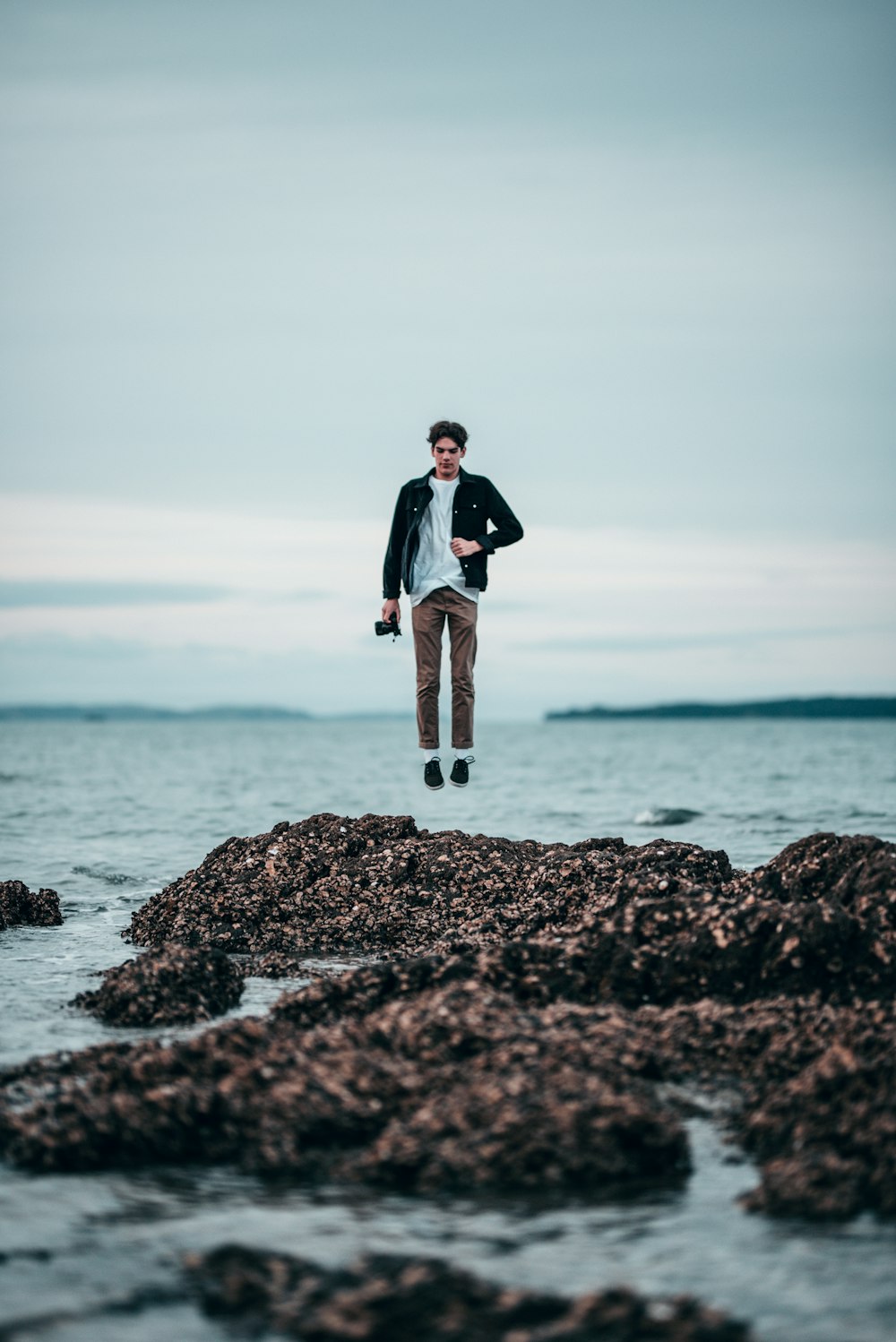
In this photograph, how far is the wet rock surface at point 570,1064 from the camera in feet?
17.2

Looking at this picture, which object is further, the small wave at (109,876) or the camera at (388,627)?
the small wave at (109,876)

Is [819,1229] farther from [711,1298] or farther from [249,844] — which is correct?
[249,844]

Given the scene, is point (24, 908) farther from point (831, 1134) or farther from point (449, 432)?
point (831, 1134)

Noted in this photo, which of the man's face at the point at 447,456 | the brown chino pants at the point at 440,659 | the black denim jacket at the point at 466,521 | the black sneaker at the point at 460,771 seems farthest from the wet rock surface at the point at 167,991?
the man's face at the point at 447,456

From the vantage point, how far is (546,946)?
25.2ft

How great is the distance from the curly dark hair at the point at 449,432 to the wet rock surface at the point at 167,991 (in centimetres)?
459

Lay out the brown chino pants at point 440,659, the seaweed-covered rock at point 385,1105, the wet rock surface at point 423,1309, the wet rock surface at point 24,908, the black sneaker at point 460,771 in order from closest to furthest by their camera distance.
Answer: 1. the wet rock surface at point 423,1309
2. the seaweed-covered rock at point 385,1105
3. the black sneaker at point 460,771
4. the brown chino pants at point 440,659
5. the wet rock surface at point 24,908

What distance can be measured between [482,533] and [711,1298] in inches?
288

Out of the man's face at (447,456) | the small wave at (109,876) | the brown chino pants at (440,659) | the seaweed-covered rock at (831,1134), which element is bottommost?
the small wave at (109,876)

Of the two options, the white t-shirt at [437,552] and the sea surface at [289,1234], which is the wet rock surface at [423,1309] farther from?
the white t-shirt at [437,552]

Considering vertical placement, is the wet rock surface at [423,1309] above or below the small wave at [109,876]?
above

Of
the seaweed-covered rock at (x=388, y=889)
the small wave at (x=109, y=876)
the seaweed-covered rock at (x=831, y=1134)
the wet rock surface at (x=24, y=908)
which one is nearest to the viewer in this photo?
the seaweed-covered rock at (x=831, y=1134)

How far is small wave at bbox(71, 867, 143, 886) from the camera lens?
15883mm

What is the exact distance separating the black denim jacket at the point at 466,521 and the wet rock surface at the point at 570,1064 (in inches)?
130
